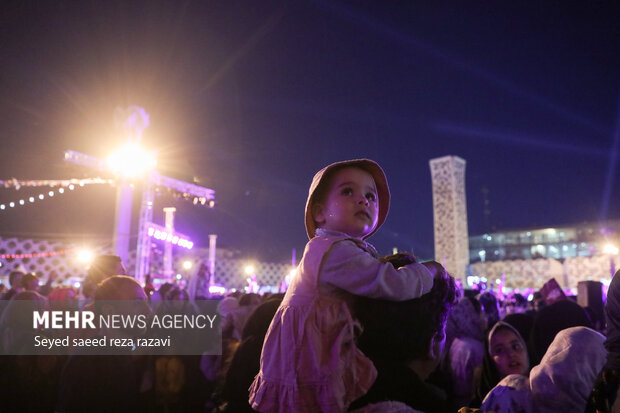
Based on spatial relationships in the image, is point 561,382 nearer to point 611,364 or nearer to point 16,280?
point 611,364

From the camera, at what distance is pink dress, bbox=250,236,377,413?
1058 millimetres

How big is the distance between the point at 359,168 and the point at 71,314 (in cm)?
328

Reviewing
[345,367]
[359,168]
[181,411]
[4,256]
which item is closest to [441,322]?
[345,367]

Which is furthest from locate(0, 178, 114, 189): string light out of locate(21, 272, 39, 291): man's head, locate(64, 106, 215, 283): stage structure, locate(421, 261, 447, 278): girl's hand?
locate(421, 261, 447, 278): girl's hand

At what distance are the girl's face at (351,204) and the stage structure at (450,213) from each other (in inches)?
1104

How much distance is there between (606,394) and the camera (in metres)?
1.45

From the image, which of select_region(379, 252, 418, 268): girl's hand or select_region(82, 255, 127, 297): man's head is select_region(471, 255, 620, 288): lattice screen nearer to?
select_region(82, 255, 127, 297): man's head

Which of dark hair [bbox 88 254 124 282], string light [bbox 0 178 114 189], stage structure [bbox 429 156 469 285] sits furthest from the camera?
stage structure [bbox 429 156 469 285]

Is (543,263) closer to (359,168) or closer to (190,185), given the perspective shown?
(190,185)

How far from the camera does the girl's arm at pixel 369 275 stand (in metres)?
1.04

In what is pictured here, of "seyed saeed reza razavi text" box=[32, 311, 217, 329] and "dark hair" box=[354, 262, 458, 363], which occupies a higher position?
"dark hair" box=[354, 262, 458, 363]

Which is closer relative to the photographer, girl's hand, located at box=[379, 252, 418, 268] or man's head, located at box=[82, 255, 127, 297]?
girl's hand, located at box=[379, 252, 418, 268]

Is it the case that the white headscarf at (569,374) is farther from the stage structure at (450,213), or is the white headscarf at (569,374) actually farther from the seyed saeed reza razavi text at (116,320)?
the stage structure at (450,213)

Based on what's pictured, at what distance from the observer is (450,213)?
2902cm
